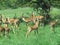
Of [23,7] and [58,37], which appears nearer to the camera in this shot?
[58,37]

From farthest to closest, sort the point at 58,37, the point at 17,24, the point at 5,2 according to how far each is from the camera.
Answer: the point at 5,2 < the point at 17,24 < the point at 58,37

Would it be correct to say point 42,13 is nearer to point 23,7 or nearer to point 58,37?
point 58,37

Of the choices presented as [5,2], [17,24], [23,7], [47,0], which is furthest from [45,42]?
[5,2]

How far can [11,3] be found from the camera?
140 ft

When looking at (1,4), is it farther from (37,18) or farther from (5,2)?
(37,18)

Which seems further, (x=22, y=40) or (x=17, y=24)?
(x=17, y=24)

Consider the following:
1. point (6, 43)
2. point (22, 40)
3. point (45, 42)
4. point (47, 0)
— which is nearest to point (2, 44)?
point (6, 43)

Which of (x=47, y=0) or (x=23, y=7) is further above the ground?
(x=47, y=0)

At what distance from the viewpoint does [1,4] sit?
43531 mm

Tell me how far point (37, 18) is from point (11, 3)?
78.2 ft

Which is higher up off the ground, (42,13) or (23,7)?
(42,13)

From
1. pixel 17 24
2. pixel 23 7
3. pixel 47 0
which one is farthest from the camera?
pixel 23 7

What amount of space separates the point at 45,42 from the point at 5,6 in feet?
102

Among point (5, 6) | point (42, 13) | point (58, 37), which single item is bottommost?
point (5, 6)
